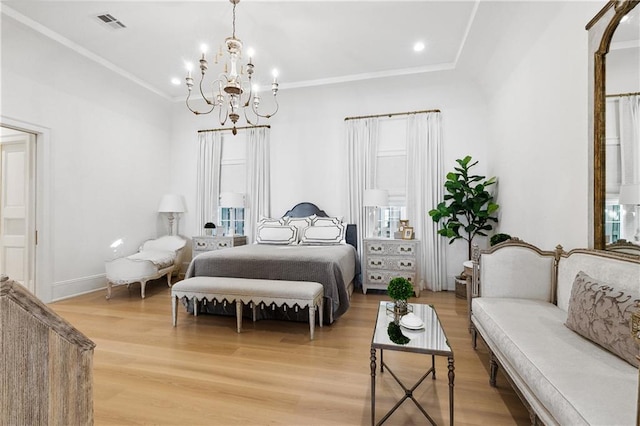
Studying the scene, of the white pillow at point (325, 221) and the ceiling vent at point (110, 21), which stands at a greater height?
the ceiling vent at point (110, 21)

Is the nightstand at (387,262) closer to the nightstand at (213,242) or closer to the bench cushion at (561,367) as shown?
the bench cushion at (561,367)

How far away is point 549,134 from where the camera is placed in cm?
271

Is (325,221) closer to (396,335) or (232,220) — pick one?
(232,220)

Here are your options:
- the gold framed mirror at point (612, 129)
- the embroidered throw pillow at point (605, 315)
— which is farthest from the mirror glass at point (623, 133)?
the embroidered throw pillow at point (605, 315)

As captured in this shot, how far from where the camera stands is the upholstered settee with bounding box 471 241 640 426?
111 cm

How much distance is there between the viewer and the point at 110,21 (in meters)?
3.40

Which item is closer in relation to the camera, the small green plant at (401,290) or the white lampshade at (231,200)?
the small green plant at (401,290)

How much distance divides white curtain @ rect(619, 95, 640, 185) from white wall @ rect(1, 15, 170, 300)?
583cm

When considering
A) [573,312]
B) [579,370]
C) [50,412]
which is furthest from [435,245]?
[50,412]

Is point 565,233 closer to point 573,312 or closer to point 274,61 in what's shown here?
point 573,312

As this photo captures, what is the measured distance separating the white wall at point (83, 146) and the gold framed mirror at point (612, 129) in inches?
227

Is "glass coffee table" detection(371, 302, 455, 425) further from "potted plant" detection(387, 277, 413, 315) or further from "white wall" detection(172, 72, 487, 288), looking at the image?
"white wall" detection(172, 72, 487, 288)

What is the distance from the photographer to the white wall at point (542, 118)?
7.57 ft

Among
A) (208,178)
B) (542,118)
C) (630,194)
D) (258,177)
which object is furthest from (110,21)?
(630,194)
